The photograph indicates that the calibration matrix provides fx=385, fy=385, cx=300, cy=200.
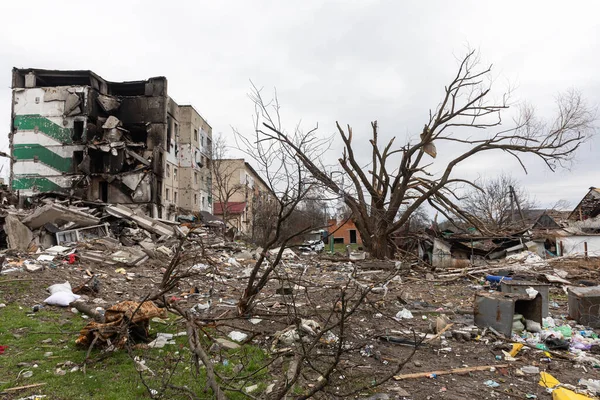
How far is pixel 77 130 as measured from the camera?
24.7 meters

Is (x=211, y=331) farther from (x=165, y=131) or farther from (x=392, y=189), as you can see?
(x=165, y=131)

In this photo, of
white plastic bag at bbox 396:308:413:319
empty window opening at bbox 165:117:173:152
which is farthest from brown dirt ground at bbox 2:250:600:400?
empty window opening at bbox 165:117:173:152

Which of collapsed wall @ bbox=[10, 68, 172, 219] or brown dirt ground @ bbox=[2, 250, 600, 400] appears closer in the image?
Answer: brown dirt ground @ bbox=[2, 250, 600, 400]

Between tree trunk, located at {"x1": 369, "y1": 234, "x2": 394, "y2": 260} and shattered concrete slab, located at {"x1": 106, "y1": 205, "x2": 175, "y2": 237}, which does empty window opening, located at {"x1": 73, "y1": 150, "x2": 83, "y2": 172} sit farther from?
tree trunk, located at {"x1": 369, "y1": 234, "x2": 394, "y2": 260}

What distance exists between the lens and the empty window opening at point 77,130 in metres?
24.5

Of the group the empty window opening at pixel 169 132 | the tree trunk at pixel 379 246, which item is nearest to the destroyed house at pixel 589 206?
the tree trunk at pixel 379 246

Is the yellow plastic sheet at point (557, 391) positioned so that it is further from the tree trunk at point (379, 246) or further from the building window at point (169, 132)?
the building window at point (169, 132)

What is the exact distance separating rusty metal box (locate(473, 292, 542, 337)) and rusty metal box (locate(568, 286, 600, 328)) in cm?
103

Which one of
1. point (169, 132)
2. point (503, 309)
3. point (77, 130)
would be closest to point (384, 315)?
point (503, 309)

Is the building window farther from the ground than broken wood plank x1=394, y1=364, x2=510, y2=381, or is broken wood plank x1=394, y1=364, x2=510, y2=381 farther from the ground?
the building window

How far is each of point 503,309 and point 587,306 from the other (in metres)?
1.79

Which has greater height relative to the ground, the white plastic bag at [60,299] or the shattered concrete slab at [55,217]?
the shattered concrete slab at [55,217]

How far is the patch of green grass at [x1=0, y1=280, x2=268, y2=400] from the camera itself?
3.62 m

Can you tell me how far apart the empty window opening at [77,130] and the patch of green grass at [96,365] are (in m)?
22.1
